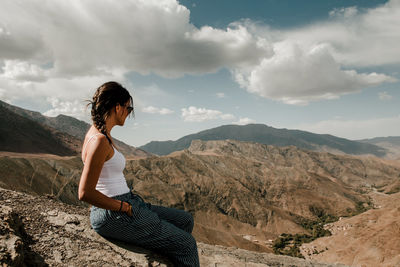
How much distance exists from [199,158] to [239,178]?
58.6 ft

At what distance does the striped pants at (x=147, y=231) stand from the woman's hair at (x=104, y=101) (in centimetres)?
90

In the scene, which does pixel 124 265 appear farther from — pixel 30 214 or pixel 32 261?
pixel 30 214

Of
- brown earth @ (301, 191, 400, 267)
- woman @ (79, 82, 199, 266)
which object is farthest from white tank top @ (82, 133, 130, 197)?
brown earth @ (301, 191, 400, 267)

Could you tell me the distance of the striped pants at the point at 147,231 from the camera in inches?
113

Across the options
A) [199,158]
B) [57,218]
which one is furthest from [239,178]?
[57,218]

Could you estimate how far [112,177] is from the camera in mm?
2867

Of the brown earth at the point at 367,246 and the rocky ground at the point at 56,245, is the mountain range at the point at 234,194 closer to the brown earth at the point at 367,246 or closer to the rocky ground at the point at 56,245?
the brown earth at the point at 367,246

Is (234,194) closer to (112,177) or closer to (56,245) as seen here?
(56,245)

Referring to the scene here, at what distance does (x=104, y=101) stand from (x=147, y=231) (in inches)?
63.6

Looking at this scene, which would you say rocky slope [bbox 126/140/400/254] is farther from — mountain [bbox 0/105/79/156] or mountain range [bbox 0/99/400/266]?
mountain [bbox 0/105/79/156]

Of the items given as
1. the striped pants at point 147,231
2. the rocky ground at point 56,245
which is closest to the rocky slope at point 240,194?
the rocky ground at point 56,245

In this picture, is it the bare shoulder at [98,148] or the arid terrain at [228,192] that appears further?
the arid terrain at [228,192]

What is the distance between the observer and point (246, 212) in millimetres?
77500

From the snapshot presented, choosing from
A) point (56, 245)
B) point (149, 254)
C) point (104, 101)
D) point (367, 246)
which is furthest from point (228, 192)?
point (104, 101)
